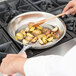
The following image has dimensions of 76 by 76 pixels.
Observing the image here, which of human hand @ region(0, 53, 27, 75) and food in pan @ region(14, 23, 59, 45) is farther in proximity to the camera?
food in pan @ region(14, 23, 59, 45)

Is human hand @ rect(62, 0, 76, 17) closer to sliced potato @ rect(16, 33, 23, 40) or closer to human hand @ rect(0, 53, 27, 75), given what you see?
sliced potato @ rect(16, 33, 23, 40)

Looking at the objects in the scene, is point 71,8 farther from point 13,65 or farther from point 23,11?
point 13,65

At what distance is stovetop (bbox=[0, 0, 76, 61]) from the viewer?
2.69 ft

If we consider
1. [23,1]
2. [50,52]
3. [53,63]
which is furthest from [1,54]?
[23,1]

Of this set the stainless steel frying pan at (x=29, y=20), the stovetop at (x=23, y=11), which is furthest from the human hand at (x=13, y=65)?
the stainless steel frying pan at (x=29, y=20)

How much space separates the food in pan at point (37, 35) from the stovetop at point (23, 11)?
50 mm

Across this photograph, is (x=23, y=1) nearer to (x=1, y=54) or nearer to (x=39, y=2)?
(x=39, y=2)

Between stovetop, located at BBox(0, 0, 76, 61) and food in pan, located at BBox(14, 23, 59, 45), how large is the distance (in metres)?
0.05

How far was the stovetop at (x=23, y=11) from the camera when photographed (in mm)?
819

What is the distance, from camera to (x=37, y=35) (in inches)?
36.2

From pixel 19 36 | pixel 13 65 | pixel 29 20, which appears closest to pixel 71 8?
pixel 29 20

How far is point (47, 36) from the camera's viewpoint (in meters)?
0.91

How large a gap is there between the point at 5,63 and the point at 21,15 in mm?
404

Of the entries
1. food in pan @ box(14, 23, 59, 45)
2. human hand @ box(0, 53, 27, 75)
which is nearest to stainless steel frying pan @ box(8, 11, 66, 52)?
food in pan @ box(14, 23, 59, 45)
